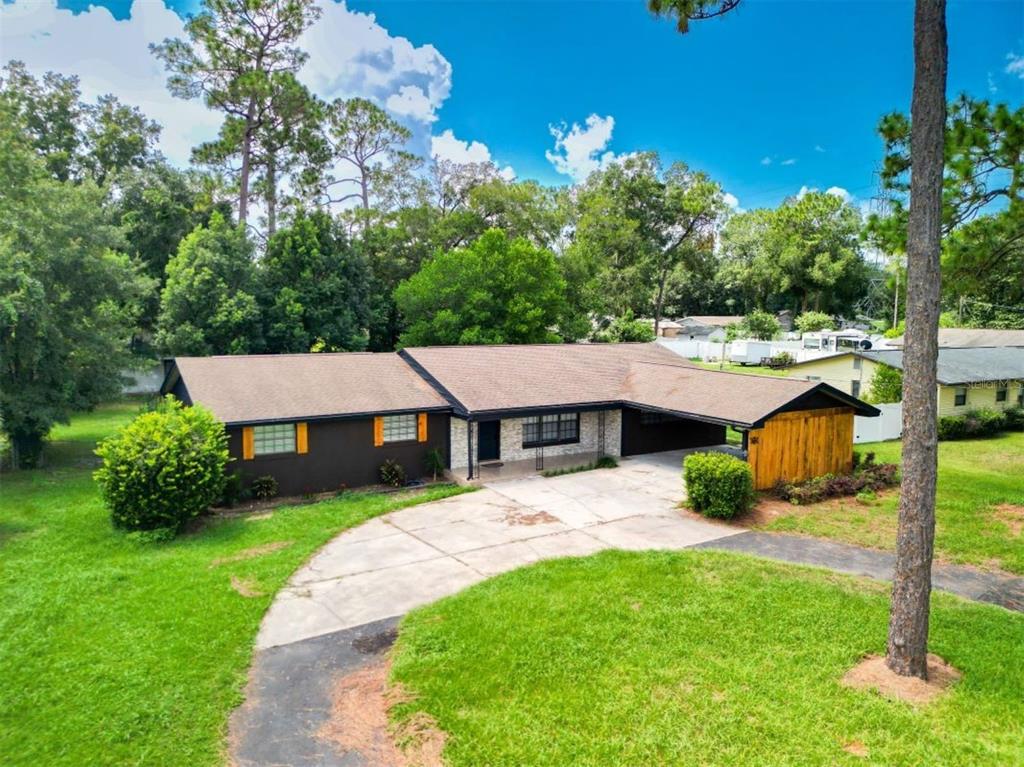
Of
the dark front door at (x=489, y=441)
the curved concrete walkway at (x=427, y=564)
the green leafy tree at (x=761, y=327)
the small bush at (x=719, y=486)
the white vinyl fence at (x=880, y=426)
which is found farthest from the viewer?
the green leafy tree at (x=761, y=327)

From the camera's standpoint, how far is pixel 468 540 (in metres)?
12.2

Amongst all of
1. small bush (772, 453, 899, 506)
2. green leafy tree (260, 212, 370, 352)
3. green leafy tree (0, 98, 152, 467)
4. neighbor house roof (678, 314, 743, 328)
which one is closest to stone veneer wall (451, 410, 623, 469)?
small bush (772, 453, 899, 506)

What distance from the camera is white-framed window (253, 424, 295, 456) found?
1495 cm

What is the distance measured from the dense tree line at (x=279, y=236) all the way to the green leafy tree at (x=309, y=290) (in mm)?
96

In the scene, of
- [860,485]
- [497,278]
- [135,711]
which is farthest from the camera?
[497,278]

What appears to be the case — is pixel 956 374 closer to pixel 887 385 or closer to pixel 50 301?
pixel 887 385

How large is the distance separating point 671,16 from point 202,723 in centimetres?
985

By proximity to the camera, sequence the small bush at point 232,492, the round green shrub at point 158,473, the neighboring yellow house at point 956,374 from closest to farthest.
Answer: the round green shrub at point 158,473 < the small bush at point 232,492 < the neighboring yellow house at point 956,374

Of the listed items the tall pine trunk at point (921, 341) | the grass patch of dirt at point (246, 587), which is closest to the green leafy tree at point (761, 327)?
the tall pine trunk at point (921, 341)

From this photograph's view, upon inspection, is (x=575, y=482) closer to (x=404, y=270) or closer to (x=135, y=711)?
(x=135, y=711)

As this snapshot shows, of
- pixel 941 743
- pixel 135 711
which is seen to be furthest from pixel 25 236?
pixel 941 743

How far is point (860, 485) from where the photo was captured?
1580cm

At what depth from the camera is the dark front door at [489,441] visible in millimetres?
18344

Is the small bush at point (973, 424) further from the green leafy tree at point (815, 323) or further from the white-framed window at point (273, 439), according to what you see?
the green leafy tree at point (815, 323)
